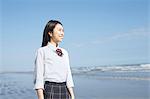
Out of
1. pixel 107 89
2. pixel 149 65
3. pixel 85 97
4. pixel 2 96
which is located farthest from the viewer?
pixel 149 65

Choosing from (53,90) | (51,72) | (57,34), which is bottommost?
(53,90)

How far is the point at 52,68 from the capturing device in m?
2.21

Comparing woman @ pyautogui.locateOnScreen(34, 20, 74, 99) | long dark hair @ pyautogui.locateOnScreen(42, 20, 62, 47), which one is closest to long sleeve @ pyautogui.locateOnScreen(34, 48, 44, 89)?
woman @ pyautogui.locateOnScreen(34, 20, 74, 99)

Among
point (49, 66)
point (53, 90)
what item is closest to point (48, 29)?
point (49, 66)

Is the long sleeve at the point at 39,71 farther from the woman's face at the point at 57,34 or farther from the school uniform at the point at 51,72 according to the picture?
the woman's face at the point at 57,34

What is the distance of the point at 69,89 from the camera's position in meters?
2.31

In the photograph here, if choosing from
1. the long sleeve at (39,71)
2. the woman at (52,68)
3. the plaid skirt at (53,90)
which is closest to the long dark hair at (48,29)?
the woman at (52,68)

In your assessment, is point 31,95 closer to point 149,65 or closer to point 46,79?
point 46,79

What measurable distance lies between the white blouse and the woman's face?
6 cm

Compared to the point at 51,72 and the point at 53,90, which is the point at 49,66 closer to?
the point at 51,72

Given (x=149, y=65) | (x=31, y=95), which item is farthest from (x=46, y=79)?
(x=149, y=65)

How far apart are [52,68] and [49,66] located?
26 millimetres

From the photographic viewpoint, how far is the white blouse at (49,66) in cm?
218

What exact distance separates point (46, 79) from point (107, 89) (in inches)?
193
